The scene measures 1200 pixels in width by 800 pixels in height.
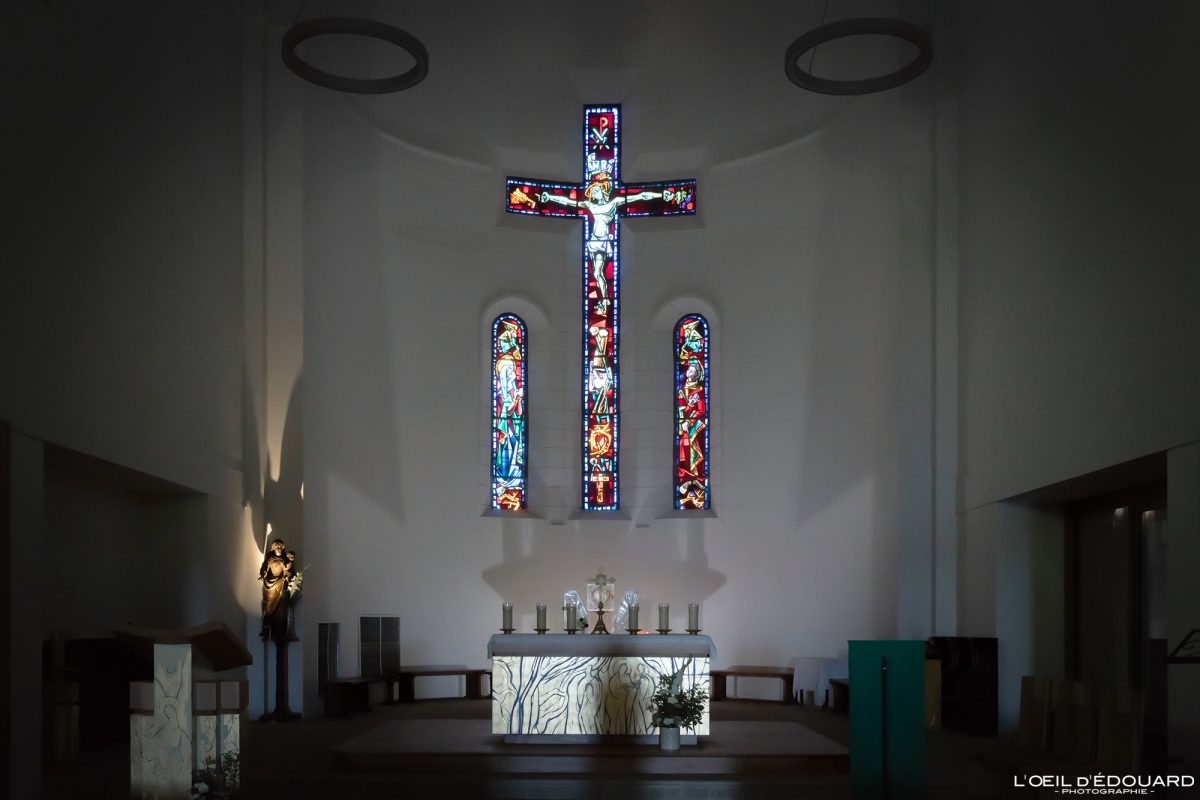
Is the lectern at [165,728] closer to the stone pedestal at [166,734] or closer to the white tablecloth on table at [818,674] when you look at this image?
the stone pedestal at [166,734]

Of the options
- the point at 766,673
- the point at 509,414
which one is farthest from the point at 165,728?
the point at 509,414

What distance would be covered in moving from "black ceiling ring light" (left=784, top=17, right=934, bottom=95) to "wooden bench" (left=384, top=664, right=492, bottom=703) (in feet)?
23.1

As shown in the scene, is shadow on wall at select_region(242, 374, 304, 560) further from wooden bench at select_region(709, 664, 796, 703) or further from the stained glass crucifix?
wooden bench at select_region(709, 664, 796, 703)

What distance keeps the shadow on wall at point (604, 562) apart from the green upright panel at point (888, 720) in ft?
25.3

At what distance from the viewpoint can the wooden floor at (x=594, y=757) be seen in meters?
8.21

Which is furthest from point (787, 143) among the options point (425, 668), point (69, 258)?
point (69, 258)

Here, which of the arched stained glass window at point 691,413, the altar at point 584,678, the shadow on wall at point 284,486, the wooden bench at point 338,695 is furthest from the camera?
the arched stained glass window at point 691,413

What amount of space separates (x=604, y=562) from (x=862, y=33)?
20.9 feet

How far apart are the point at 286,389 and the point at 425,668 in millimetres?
3321

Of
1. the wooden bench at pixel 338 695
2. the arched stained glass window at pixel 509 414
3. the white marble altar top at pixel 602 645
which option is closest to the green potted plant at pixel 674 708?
the white marble altar top at pixel 602 645

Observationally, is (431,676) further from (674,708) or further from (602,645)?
(674,708)

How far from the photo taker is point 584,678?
9.30 meters

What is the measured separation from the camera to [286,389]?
12.7 m

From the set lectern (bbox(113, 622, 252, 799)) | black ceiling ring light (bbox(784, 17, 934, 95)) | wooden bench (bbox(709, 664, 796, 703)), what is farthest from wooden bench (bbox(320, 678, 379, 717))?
black ceiling ring light (bbox(784, 17, 934, 95))
